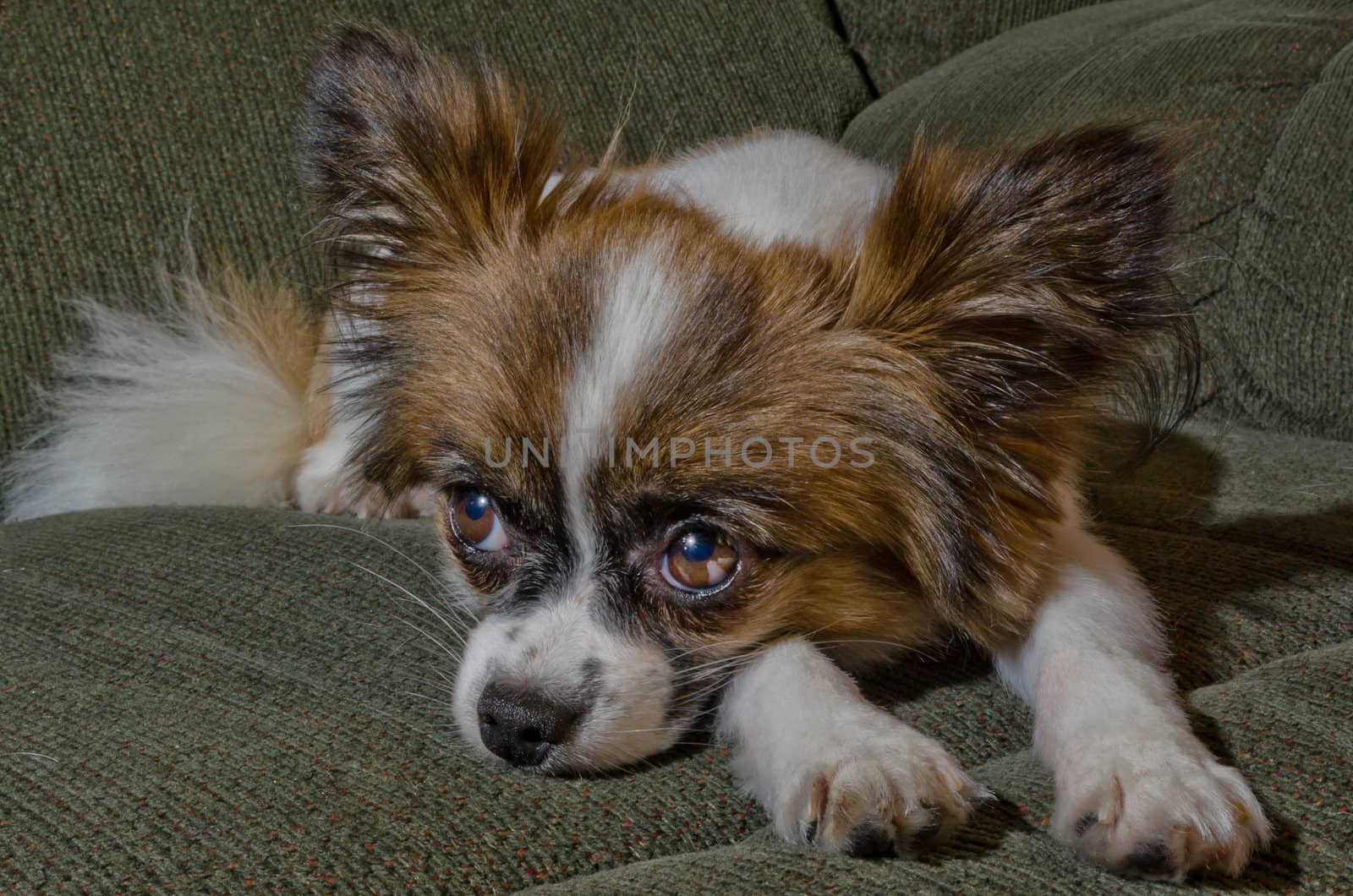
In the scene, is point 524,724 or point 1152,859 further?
point 524,724

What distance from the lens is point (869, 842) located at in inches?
45.3

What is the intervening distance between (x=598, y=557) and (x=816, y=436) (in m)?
0.30

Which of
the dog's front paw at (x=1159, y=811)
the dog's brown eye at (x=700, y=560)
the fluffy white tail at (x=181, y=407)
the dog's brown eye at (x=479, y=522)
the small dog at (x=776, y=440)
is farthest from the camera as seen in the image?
the fluffy white tail at (x=181, y=407)

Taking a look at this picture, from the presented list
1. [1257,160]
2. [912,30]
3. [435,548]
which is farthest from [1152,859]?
[912,30]

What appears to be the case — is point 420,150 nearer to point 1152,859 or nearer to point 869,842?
point 869,842

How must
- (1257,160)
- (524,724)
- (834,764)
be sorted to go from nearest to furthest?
(834,764), (524,724), (1257,160)

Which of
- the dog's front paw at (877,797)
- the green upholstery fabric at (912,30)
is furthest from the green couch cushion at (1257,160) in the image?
the dog's front paw at (877,797)

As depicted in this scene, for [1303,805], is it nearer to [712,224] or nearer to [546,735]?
[546,735]

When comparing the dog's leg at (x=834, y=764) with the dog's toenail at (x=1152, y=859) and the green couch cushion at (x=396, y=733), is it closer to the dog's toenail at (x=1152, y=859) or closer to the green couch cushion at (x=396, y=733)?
the green couch cushion at (x=396, y=733)

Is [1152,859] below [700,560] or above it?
below

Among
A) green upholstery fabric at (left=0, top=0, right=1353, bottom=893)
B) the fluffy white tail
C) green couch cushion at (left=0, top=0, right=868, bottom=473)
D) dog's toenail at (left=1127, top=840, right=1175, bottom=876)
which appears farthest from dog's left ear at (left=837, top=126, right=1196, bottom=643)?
the fluffy white tail

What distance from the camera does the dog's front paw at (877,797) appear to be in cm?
115

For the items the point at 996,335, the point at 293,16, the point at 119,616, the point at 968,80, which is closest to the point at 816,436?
the point at 996,335

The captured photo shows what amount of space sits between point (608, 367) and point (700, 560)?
0.26 metres
